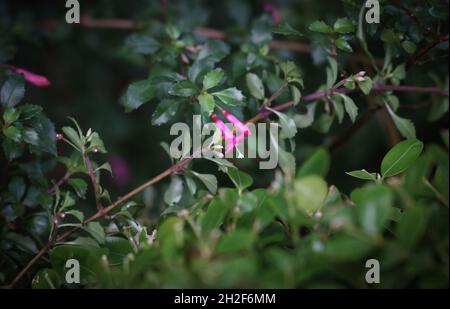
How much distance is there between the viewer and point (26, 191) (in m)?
0.95

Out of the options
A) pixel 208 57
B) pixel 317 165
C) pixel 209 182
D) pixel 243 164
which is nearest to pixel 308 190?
pixel 317 165

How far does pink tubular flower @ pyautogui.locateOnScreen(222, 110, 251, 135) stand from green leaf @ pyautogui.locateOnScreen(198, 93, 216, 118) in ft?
0.14

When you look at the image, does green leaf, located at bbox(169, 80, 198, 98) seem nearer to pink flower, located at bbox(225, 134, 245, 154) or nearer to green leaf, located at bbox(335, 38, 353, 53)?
pink flower, located at bbox(225, 134, 245, 154)

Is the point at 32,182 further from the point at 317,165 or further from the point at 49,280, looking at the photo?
the point at 317,165

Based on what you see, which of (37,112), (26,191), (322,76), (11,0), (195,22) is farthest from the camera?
(11,0)

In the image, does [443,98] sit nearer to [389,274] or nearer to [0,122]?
[389,274]

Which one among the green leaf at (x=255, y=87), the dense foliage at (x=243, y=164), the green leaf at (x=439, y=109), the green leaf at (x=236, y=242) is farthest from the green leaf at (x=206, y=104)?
the green leaf at (x=439, y=109)

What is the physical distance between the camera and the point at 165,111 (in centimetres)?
85

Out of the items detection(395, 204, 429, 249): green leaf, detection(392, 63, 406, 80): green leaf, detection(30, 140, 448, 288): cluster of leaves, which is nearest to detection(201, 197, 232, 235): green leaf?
detection(30, 140, 448, 288): cluster of leaves

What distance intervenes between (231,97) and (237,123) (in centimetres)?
4

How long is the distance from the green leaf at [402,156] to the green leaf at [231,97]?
24 cm

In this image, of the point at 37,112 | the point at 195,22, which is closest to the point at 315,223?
the point at 37,112

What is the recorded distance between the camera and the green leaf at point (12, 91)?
2.76 feet
